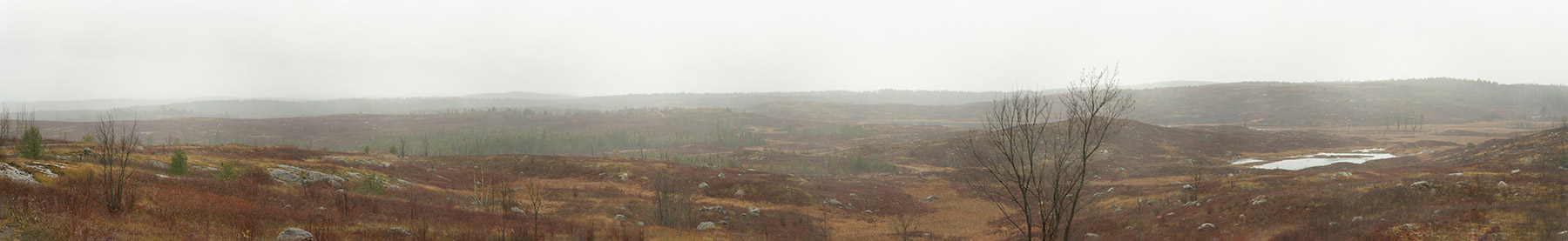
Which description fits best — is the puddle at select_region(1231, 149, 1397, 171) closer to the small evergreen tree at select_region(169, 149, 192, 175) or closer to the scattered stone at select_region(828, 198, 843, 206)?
the scattered stone at select_region(828, 198, 843, 206)

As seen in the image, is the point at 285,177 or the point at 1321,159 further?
the point at 1321,159

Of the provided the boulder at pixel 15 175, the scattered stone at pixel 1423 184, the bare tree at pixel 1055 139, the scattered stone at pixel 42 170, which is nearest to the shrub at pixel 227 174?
the scattered stone at pixel 42 170

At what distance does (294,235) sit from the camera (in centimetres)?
1126

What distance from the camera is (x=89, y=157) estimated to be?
23.3 metres

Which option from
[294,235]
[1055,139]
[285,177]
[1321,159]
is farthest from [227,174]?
[1321,159]

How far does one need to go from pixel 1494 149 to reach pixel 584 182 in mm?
76985

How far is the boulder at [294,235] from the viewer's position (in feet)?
36.3

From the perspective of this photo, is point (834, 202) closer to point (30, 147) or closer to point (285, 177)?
point (285, 177)

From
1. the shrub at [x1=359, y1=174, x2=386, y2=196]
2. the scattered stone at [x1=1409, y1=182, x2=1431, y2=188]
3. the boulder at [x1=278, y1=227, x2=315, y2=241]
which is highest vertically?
the boulder at [x1=278, y1=227, x2=315, y2=241]

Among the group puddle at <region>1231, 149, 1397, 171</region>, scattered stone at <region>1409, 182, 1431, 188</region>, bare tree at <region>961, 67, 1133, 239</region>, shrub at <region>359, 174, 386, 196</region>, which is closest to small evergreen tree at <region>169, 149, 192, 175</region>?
shrub at <region>359, 174, 386, 196</region>

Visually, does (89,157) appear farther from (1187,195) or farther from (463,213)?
(1187,195)

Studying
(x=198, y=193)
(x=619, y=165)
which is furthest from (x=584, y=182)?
(x=198, y=193)

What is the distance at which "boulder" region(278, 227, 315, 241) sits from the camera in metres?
11.0

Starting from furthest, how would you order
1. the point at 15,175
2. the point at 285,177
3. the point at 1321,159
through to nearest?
the point at 1321,159, the point at 285,177, the point at 15,175
